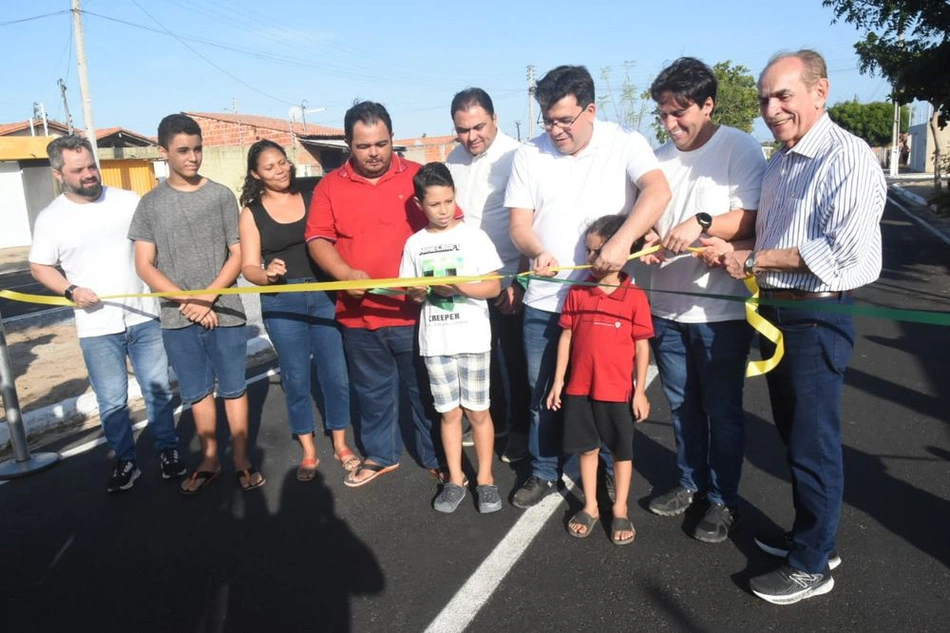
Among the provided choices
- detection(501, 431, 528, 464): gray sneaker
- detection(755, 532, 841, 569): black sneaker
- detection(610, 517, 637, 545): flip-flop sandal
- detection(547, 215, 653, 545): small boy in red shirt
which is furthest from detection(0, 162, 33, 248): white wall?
detection(755, 532, 841, 569): black sneaker

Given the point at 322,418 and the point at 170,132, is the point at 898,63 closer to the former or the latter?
the point at 322,418

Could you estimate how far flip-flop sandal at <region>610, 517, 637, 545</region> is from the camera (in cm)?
361

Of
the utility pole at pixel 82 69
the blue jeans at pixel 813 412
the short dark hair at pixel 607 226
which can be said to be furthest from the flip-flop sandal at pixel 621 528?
the utility pole at pixel 82 69

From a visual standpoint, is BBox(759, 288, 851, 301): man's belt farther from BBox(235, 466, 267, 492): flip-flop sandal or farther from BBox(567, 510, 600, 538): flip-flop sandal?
BBox(235, 466, 267, 492): flip-flop sandal

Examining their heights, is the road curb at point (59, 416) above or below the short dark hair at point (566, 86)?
below

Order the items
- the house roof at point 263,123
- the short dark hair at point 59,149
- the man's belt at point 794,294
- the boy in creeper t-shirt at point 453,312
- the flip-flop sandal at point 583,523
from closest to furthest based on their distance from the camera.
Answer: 1. the man's belt at point 794,294
2. the flip-flop sandal at point 583,523
3. the boy in creeper t-shirt at point 453,312
4. the short dark hair at point 59,149
5. the house roof at point 263,123

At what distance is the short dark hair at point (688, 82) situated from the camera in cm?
321

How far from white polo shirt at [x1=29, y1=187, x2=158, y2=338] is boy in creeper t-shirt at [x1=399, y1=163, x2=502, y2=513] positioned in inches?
71.4

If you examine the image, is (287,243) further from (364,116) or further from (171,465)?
(171,465)

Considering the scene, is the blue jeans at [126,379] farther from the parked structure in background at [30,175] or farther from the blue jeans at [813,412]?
the parked structure in background at [30,175]

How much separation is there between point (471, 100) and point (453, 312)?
1370 mm

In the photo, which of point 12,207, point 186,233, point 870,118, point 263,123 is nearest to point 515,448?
point 186,233

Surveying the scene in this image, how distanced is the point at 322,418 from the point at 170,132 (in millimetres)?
2637

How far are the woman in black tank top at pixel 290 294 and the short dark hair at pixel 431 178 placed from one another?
95cm
